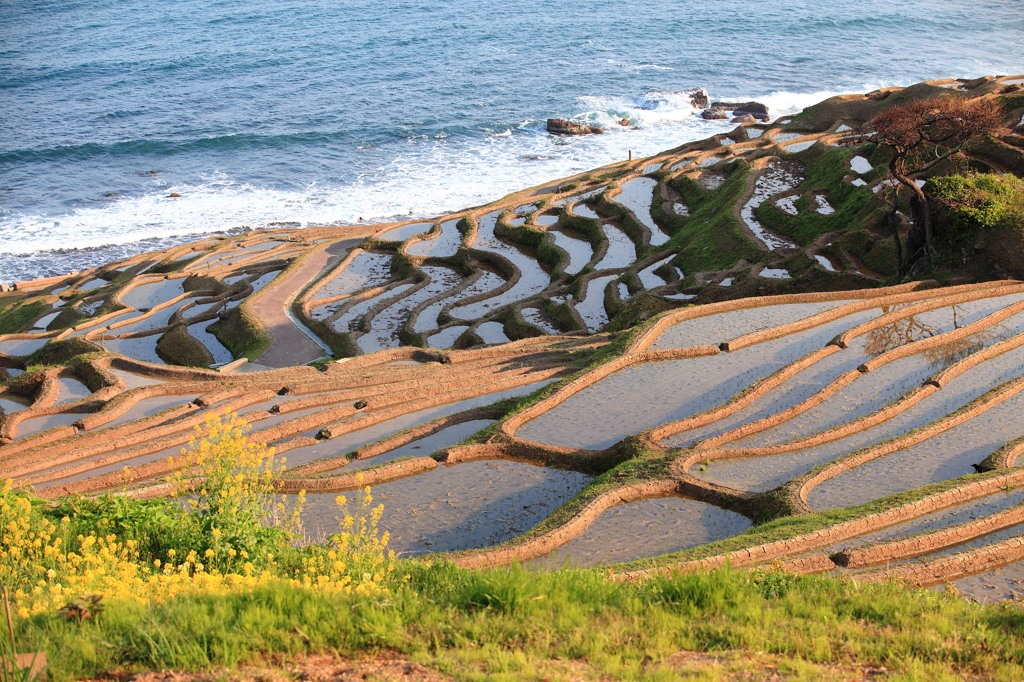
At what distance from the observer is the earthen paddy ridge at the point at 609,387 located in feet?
46.1

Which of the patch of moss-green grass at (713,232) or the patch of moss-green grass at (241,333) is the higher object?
the patch of moss-green grass at (713,232)

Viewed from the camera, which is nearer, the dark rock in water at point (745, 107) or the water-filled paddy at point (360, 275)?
the water-filled paddy at point (360, 275)

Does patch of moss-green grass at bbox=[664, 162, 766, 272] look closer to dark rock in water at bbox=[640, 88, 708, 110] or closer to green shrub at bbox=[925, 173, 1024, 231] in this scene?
green shrub at bbox=[925, 173, 1024, 231]

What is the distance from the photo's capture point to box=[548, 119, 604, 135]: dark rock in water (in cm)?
7431

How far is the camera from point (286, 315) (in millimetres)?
35344

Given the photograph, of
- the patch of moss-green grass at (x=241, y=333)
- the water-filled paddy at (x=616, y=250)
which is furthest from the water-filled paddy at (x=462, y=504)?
the water-filled paddy at (x=616, y=250)

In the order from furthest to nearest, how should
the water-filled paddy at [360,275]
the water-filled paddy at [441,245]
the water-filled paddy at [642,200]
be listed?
the water-filled paddy at [441,245] < the water-filled paddy at [642,200] < the water-filled paddy at [360,275]

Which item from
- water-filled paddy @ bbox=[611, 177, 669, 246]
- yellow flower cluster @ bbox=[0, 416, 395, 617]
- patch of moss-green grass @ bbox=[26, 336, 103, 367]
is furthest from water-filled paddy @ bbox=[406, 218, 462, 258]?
yellow flower cluster @ bbox=[0, 416, 395, 617]

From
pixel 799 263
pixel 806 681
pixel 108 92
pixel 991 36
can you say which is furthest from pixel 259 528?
pixel 991 36

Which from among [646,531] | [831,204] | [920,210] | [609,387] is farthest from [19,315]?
[920,210]

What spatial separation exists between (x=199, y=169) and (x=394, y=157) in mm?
16749

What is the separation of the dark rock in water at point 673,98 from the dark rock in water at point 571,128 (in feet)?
31.0

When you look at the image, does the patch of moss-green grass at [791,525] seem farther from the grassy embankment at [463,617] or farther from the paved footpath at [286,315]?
the paved footpath at [286,315]

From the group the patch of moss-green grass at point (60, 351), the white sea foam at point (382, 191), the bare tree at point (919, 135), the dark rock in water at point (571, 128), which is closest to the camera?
the bare tree at point (919, 135)
